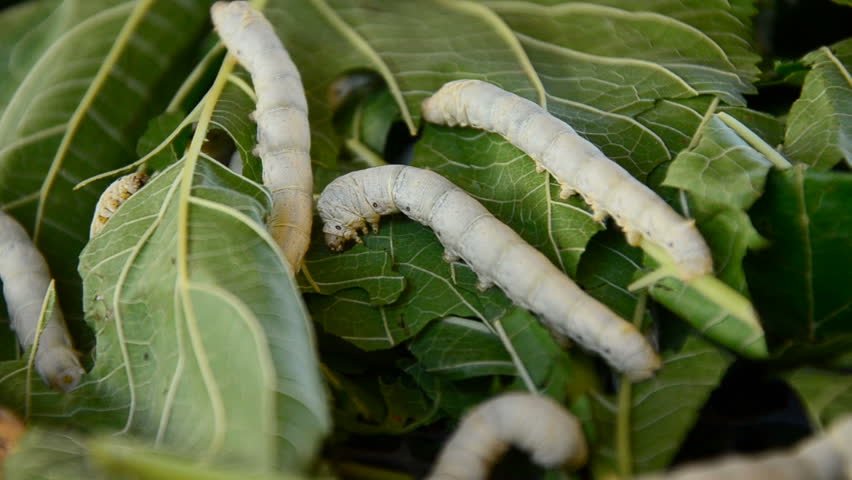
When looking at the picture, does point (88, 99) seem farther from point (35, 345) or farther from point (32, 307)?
point (35, 345)

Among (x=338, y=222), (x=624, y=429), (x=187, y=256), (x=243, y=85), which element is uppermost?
(x=243, y=85)

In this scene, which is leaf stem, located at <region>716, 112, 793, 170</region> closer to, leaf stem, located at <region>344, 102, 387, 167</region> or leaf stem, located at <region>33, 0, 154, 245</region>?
leaf stem, located at <region>344, 102, 387, 167</region>

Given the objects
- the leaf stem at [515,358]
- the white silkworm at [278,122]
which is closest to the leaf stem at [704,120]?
the leaf stem at [515,358]

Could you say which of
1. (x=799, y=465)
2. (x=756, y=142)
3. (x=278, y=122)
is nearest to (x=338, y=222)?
(x=278, y=122)

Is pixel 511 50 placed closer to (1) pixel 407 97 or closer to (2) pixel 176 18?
(1) pixel 407 97

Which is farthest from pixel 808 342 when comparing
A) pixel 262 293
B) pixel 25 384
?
pixel 25 384

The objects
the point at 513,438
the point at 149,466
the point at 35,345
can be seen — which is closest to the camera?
the point at 149,466

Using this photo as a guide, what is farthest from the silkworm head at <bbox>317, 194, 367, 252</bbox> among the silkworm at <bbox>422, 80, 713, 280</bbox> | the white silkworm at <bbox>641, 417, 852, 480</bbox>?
the white silkworm at <bbox>641, 417, 852, 480</bbox>
